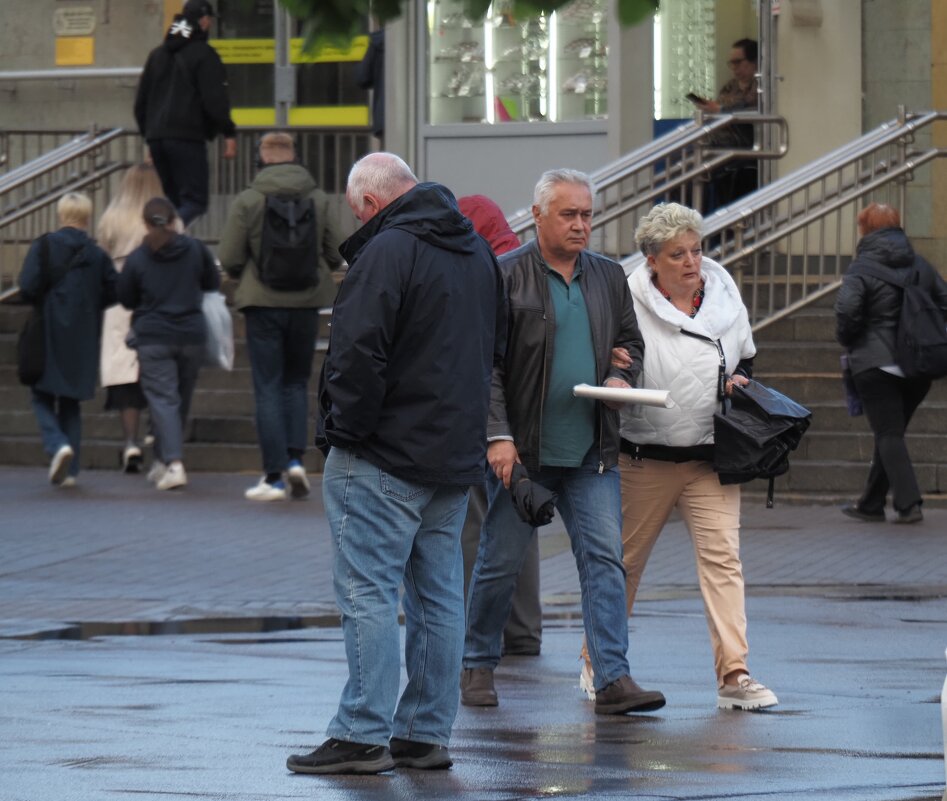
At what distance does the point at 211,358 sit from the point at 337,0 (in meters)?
9.41

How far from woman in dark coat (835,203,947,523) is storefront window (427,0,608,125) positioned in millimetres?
4827

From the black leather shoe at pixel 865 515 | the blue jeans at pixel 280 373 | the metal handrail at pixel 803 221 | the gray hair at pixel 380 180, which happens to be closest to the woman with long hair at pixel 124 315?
the blue jeans at pixel 280 373

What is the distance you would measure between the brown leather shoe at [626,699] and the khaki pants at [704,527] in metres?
0.32

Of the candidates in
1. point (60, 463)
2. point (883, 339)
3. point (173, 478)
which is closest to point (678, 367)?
point (883, 339)

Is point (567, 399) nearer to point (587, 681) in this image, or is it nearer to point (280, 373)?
point (587, 681)

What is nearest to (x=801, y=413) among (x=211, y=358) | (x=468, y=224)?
(x=468, y=224)

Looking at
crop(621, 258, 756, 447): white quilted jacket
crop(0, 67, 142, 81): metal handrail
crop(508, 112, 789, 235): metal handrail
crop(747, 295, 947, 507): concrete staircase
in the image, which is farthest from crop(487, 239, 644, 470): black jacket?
crop(0, 67, 142, 81): metal handrail

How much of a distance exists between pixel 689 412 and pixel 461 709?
1235 mm

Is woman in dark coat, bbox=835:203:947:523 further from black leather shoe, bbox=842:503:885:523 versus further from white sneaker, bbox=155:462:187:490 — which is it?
white sneaker, bbox=155:462:187:490

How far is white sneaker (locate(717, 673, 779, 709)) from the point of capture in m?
7.00

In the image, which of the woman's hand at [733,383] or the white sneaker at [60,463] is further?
the white sneaker at [60,463]

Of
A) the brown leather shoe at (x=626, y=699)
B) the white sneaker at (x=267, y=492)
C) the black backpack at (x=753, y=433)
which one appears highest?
the black backpack at (x=753, y=433)

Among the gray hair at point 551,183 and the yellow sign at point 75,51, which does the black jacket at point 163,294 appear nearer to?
the gray hair at point 551,183

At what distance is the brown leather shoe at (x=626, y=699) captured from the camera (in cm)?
685
